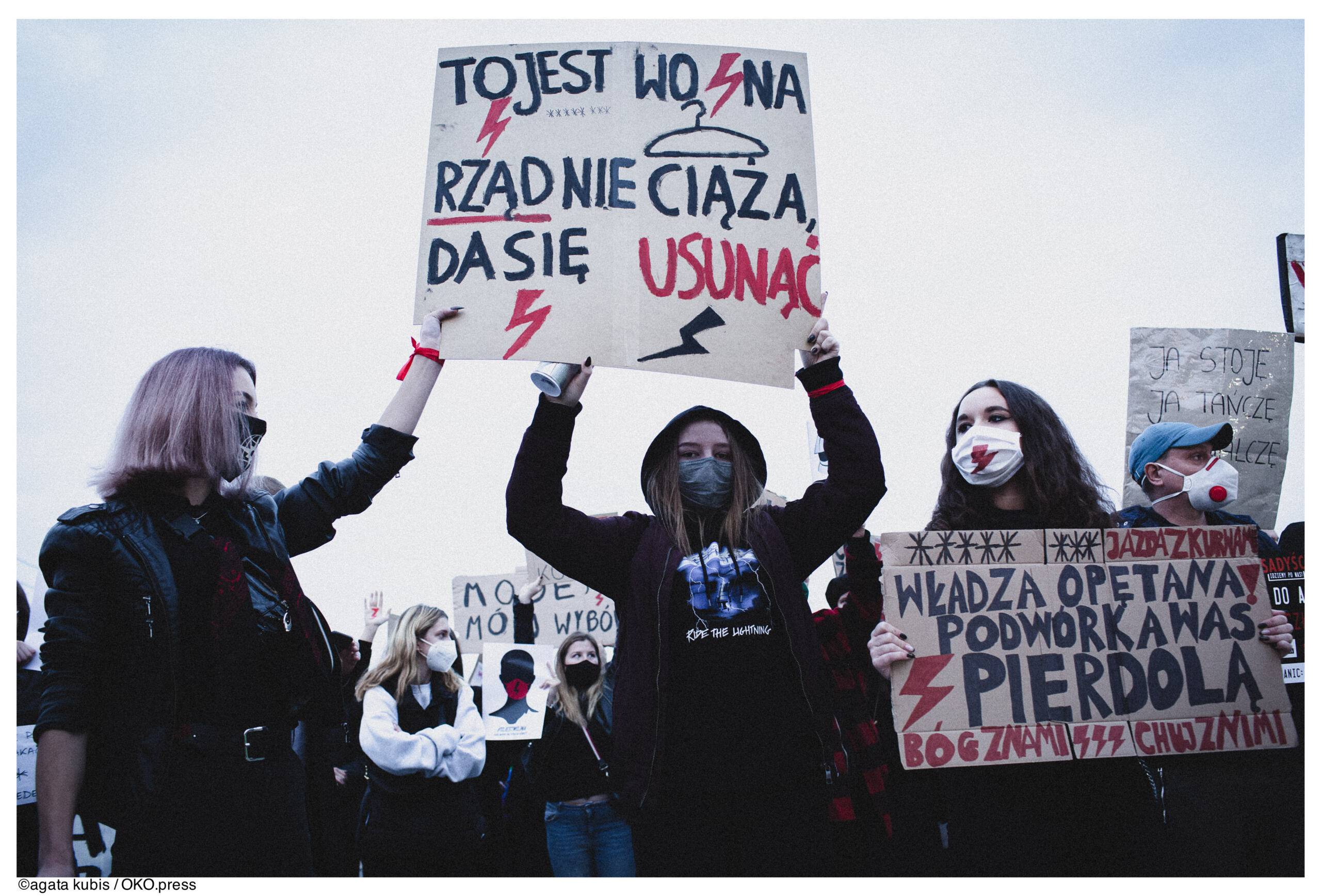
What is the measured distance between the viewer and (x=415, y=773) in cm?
488

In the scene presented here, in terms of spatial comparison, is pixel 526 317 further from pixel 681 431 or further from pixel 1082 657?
pixel 1082 657

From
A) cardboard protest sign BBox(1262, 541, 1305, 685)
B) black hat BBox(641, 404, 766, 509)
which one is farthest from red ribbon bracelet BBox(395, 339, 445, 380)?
cardboard protest sign BBox(1262, 541, 1305, 685)

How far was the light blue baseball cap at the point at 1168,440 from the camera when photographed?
Answer: 3.82 metres

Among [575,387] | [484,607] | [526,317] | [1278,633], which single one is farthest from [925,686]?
[484,607]

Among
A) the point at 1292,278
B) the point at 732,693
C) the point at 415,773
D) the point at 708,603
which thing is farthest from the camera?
the point at 415,773

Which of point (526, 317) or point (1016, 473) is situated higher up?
point (526, 317)

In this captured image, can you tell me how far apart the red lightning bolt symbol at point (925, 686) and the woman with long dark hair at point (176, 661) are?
1.74 meters

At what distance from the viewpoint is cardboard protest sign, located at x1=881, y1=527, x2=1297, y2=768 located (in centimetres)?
282

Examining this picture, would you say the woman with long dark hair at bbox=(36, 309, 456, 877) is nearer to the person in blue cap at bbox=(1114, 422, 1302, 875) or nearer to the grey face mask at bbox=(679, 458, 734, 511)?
the grey face mask at bbox=(679, 458, 734, 511)

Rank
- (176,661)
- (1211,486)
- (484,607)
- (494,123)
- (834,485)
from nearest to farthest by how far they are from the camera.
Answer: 1. (176,661)
2. (834,485)
3. (494,123)
4. (1211,486)
5. (484,607)

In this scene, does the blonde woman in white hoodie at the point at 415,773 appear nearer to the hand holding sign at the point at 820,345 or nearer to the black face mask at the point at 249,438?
the black face mask at the point at 249,438

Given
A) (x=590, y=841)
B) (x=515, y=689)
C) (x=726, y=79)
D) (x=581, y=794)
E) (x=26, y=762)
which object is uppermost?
(x=726, y=79)

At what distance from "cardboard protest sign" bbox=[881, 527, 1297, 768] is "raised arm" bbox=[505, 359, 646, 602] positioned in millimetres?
904

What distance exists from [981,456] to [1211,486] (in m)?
1.27
